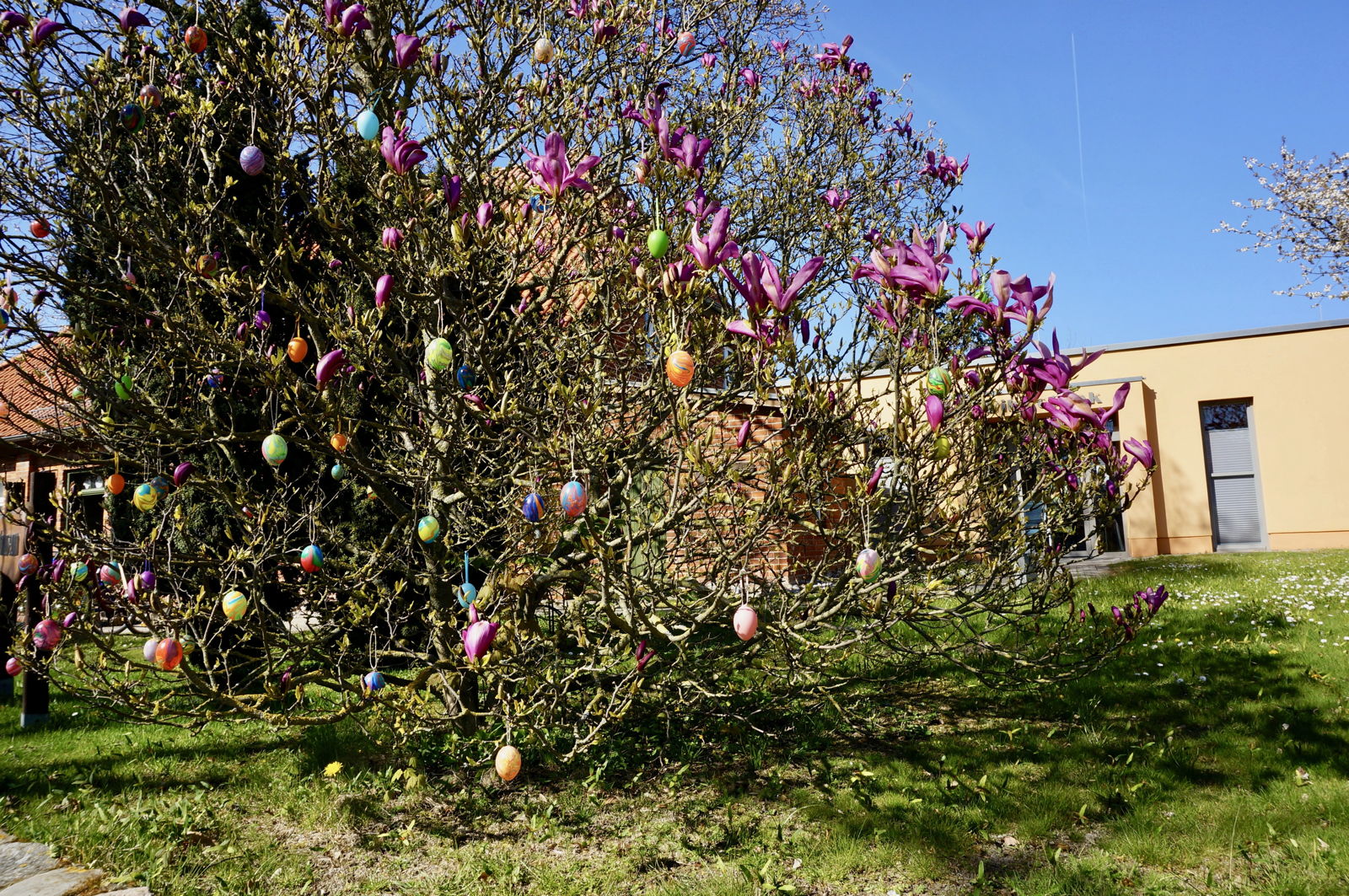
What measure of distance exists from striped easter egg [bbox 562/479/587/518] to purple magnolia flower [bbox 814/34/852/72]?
491 centimetres

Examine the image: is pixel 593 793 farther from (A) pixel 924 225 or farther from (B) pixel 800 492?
(A) pixel 924 225

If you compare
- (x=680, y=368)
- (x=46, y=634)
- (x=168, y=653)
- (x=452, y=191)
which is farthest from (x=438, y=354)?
(x=46, y=634)

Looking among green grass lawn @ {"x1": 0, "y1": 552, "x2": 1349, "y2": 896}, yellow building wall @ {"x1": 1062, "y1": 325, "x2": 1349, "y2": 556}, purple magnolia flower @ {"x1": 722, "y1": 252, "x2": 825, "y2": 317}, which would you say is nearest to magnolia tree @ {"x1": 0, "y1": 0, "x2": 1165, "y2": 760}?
purple magnolia flower @ {"x1": 722, "y1": 252, "x2": 825, "y2": 317}

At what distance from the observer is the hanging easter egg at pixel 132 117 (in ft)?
11.2

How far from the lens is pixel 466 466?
13.8 feet

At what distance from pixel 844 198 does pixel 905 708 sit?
329 cm

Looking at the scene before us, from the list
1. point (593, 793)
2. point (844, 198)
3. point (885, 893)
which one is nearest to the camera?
point (885, 893)

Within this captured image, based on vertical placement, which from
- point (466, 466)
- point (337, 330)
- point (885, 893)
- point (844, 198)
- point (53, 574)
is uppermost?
point (844, 198)

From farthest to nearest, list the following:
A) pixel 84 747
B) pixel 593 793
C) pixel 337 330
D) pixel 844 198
Answer: pixel 844 198, pixel 84 747, pixel 593 793, pixel 337 330

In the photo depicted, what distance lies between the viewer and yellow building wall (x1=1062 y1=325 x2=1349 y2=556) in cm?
1326

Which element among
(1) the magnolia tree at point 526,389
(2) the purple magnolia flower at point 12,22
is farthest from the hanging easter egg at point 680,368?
(2) the purple magnolia flower at point 12,22

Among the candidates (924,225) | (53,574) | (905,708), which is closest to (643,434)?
(905,708)

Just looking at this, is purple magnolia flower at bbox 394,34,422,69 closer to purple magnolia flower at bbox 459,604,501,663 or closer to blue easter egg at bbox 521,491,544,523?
blue easter egg at bbox 521,491,544,523

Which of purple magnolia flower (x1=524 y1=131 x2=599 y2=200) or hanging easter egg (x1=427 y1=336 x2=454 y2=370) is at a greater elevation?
purple magnolia flower (x1=524 y1=131 x2=599 y2=200)
